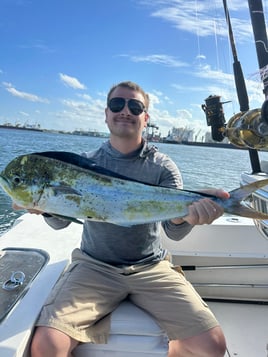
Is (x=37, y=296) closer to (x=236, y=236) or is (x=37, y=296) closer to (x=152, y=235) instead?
(x=152, y=235)

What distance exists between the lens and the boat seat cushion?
185 centimetres

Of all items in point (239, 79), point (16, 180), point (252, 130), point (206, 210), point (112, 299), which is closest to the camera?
point (16, 180)

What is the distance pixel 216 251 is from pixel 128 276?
4.25ft

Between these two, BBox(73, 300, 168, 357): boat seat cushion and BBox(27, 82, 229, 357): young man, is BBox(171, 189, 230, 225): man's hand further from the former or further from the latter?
BBox(73, 300, 168, 357): boat seat cushion

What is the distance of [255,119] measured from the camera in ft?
7.95

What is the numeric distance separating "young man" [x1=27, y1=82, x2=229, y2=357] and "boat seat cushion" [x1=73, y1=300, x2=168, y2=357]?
0.16ft

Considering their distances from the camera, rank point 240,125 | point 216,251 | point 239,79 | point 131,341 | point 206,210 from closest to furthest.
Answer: point 206,210, point 131,341, point 240,125, point 216,251, point 239,79

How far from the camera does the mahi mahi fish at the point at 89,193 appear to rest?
5.13ft

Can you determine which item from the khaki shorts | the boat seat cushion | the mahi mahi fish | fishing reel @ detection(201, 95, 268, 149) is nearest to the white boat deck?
the khaki shorts

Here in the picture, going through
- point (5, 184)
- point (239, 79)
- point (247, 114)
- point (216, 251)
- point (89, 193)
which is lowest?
point (216, 251)

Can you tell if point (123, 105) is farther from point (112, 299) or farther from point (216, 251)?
point (216, 251)

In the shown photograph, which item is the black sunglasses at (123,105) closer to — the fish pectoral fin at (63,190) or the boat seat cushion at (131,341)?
the fish pectoral fin at (63,190)

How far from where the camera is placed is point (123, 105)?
2273 millimetres

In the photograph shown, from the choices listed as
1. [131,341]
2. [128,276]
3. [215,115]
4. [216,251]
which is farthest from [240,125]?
[131,341]
